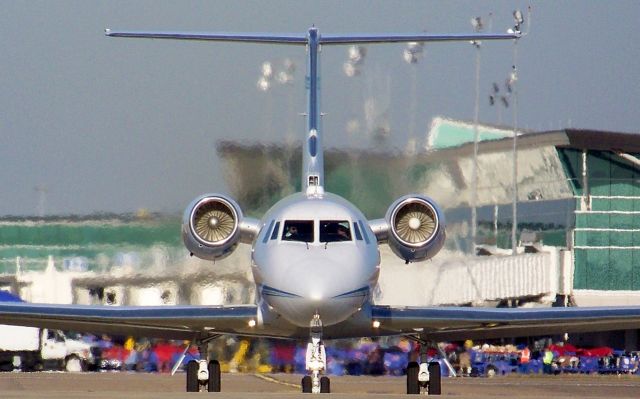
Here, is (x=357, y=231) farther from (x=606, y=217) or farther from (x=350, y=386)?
(x=606, y=217)

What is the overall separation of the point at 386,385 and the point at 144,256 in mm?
6232

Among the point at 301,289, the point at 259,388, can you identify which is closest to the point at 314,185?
the point at 301,289

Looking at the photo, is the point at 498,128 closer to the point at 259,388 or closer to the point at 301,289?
the point at 259,388

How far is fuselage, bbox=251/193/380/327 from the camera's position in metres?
19.0

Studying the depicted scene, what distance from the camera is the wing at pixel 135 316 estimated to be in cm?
2122

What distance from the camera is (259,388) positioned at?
93.1 ft

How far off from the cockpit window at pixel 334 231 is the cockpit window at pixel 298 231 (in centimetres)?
17

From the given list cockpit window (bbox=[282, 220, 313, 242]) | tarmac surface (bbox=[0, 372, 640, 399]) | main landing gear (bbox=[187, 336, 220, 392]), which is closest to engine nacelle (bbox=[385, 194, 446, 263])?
cockpit window (bbox=[282, 220, 313, 242])

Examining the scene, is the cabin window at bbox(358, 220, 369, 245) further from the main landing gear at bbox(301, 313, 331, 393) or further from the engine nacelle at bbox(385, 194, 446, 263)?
the main landing gear at bbox(301, 313, 331, 393)

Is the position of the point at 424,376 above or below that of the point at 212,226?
below

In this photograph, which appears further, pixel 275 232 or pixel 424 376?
pixel 424 376

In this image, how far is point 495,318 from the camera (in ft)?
71.5

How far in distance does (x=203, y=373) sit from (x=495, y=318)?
4.64m

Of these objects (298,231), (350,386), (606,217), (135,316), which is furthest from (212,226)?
(606,217)
